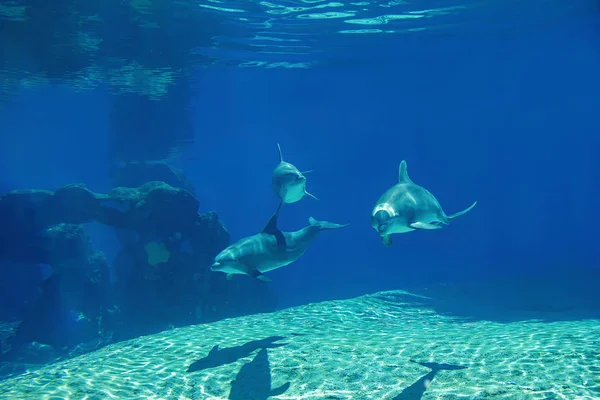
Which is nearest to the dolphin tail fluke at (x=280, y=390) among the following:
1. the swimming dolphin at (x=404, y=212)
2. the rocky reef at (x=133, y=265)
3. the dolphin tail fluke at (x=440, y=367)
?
the dolphin tail fluke at (x=440, y=367)

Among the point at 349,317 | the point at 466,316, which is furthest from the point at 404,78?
the point at 349,317

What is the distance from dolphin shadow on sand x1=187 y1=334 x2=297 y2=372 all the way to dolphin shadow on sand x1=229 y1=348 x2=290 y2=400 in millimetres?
545

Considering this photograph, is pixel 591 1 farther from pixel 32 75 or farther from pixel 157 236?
pixel 32 75

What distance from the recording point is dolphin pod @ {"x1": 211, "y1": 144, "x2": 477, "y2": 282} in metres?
5.71

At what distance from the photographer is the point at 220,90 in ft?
103

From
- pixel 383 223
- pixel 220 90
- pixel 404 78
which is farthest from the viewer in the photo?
pixel 404 78

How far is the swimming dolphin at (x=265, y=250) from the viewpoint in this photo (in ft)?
25.1

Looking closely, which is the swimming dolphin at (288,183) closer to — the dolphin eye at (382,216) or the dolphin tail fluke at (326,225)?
the dolphin tail fluke at (326,225)

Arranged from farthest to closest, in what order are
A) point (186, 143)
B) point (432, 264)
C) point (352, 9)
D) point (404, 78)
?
point (432, 264) → point (186, 143) → point (404, 78) → point (352, 9)

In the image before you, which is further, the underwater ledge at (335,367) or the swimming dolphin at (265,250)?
the swimming dolphin at (265,250)

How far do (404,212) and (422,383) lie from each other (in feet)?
8.39

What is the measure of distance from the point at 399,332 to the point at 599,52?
40.8m

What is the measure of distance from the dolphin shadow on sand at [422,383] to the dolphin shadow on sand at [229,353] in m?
3.22

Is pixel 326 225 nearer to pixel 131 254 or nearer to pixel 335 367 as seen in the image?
pixel 335 367
